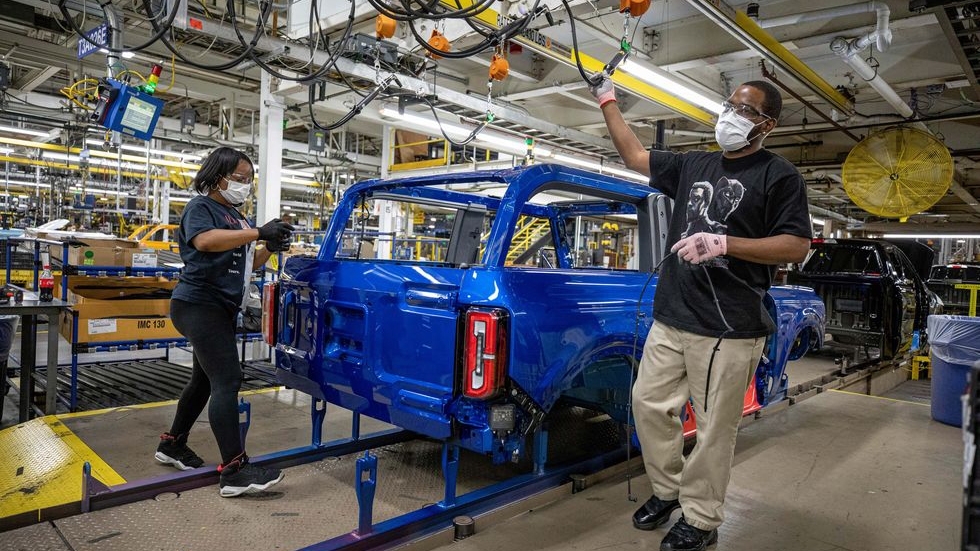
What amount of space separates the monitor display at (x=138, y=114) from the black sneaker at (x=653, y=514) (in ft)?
16.9

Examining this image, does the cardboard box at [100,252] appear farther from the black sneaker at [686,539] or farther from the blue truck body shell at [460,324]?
the black sneaker at [686,539]

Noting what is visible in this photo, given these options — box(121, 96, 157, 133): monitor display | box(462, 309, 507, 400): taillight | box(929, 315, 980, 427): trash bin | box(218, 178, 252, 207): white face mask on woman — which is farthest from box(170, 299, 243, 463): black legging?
box(929, 315, 980, 427): trash bin

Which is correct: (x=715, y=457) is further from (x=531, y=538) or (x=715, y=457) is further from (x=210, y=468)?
(x=210, y=468)

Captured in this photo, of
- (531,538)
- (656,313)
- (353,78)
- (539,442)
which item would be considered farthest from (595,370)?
(353,78)

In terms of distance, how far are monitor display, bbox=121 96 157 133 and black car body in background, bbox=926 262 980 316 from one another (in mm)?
11525

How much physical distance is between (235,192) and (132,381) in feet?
11.5

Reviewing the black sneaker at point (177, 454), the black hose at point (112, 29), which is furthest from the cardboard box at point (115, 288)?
the black sneaker at point (177, 454)

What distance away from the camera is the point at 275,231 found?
3.05 meters

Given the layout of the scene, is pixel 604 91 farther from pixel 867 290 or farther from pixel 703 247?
A: pixel 867 290

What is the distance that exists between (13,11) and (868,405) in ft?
32.0

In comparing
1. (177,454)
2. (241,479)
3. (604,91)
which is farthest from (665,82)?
(177,454)

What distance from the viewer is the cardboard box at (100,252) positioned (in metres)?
5.21

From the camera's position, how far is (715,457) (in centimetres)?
249

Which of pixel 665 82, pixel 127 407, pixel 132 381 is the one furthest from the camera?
pixel 665 82
